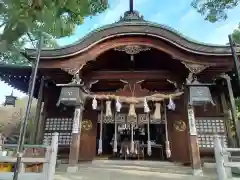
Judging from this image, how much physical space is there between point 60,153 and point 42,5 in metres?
7.28

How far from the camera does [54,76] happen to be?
8719mm

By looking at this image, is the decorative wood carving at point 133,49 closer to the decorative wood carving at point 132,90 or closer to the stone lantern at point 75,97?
the decorative wood carving at point 132,90

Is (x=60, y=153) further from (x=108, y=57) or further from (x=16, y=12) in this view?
(x=16, y=12)

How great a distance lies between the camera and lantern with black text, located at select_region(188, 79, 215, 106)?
24.3 feet

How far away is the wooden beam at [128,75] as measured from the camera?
9.05 m

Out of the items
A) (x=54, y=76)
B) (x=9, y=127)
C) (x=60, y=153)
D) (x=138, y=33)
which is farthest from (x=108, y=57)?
(x=9, y=127)

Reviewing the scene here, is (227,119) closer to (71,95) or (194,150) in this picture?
(194,150)

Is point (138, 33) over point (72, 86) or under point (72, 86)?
over

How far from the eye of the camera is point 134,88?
9125 millimetres

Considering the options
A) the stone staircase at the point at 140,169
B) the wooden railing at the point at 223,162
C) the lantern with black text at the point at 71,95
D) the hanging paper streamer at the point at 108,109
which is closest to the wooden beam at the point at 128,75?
the hanging paper streamer at the point at 108,109

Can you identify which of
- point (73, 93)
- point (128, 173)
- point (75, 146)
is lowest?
point (128, 173)

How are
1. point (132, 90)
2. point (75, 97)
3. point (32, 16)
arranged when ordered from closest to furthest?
point (32, 16), point (75, 97), point (132, 90)

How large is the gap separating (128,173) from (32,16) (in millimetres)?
Answer: 5670

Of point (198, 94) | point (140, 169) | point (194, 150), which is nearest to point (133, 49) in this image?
point (198, 94)
